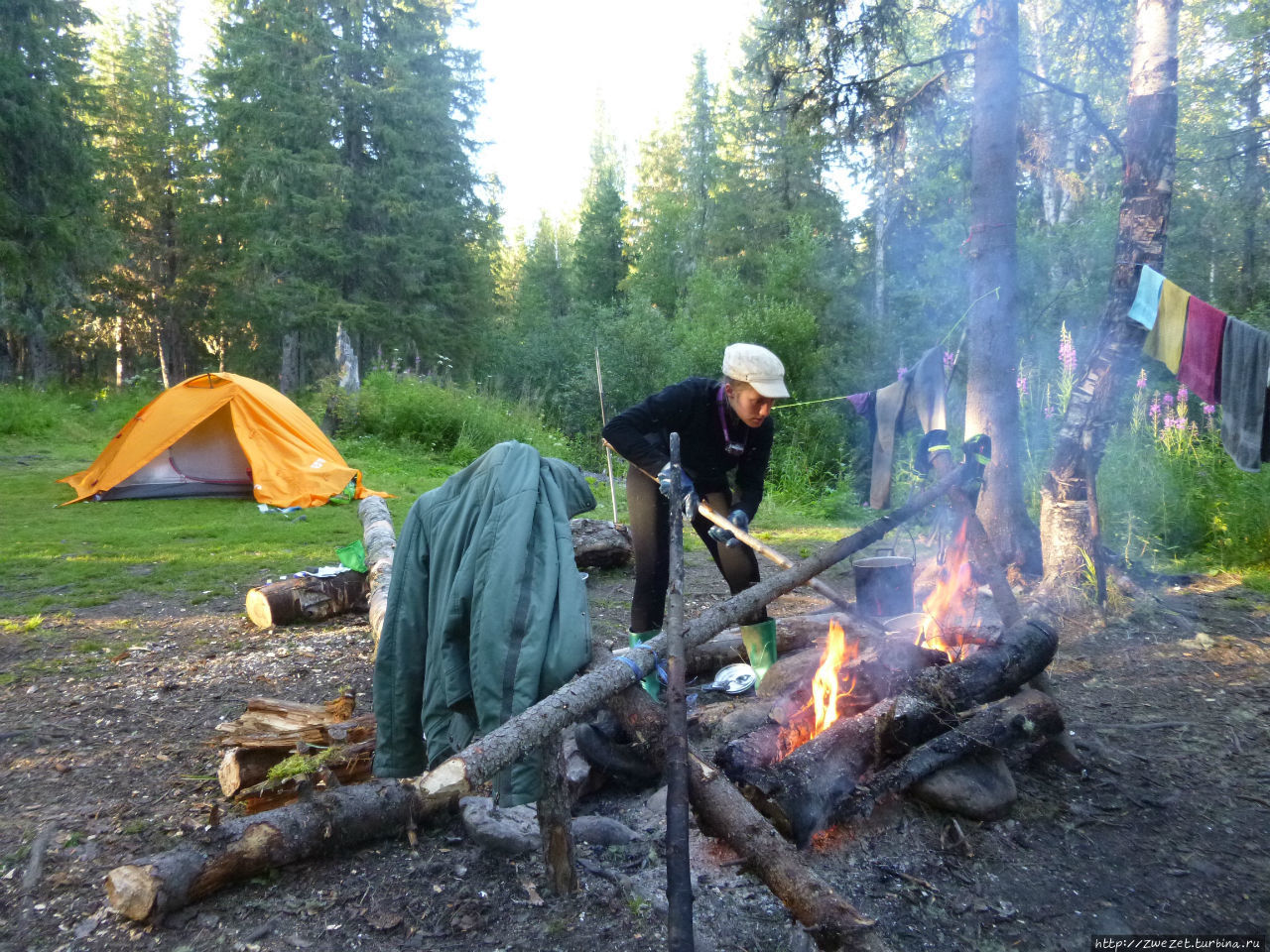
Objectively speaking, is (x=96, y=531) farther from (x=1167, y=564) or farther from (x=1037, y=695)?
(x=1167, y=564)

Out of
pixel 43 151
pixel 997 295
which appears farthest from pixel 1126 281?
pixel 43 151

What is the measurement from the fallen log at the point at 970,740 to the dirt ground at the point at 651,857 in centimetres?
11

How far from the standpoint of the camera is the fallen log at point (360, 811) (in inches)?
74.5

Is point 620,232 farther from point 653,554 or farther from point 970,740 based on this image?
point 970,740

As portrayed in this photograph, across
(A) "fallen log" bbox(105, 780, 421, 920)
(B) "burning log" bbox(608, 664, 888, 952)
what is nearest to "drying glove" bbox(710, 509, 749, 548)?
(B) "burning log" bbox(608, 664, 888, 952)

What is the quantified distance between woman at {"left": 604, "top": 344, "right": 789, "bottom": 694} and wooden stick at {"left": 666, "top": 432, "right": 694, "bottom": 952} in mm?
1051

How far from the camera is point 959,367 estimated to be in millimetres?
10875

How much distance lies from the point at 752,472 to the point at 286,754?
2453 mm

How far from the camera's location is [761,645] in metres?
4.15

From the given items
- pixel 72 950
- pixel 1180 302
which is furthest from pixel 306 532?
pixel 1180 302

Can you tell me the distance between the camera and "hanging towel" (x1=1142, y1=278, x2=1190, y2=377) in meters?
4.89

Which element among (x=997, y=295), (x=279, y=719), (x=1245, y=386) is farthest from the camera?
(x=997, y=295)

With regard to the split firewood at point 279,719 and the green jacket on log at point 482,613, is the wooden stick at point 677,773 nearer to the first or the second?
the green jacket on log at point 482,613

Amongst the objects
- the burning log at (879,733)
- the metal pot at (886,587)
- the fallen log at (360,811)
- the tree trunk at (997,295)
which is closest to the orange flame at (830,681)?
the burning log at (879,733)
